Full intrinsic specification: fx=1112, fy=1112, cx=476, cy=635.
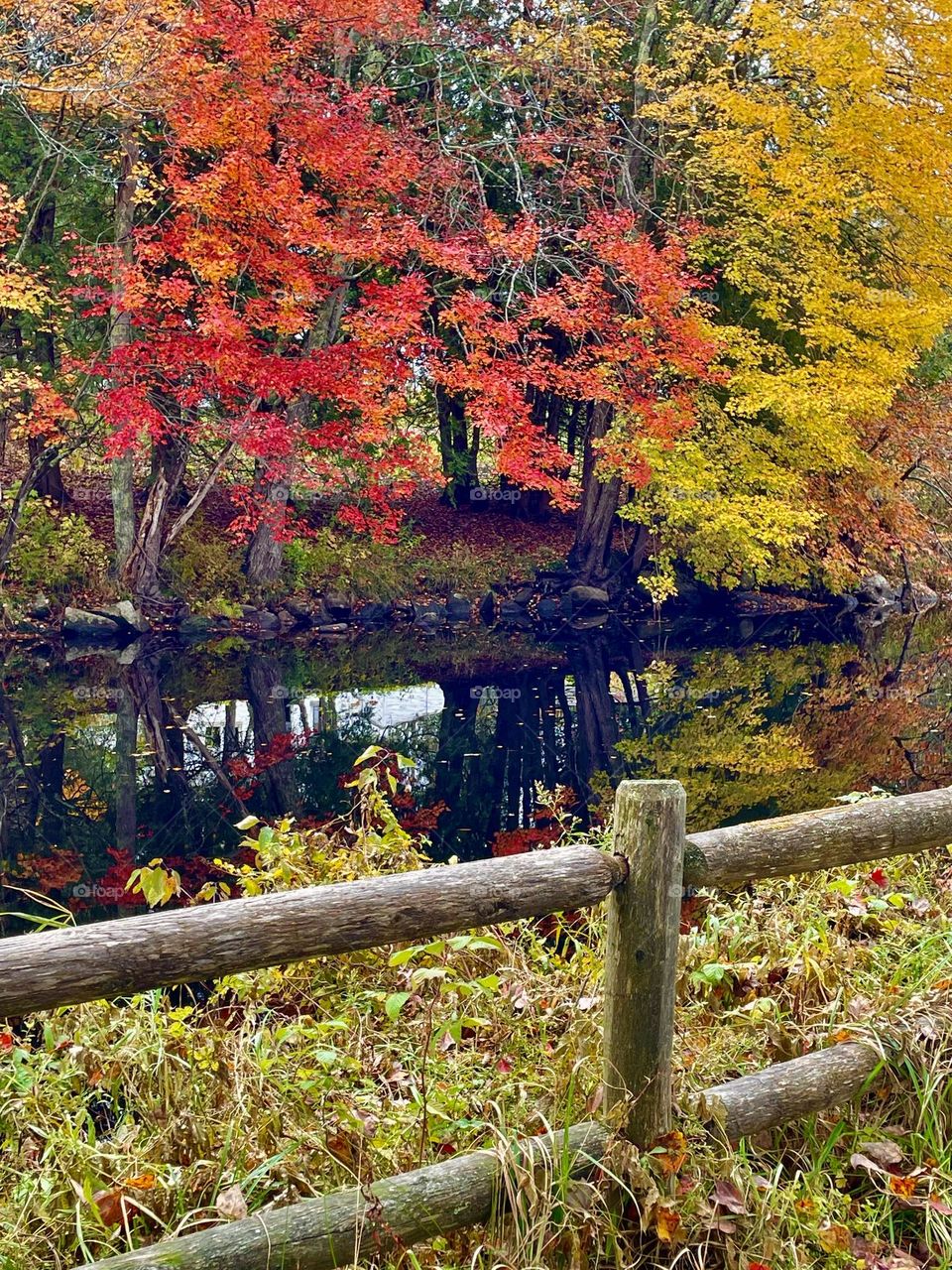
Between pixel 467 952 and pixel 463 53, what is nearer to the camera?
pixel 467 952

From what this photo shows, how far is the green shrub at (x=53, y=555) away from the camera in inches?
610

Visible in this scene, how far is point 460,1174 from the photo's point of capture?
2.35 metres

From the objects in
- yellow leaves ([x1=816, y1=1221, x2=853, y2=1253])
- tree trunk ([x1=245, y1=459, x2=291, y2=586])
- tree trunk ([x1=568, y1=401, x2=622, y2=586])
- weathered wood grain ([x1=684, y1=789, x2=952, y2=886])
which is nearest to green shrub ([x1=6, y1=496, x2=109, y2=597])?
tree trunk ([x1=245, y1=459, x2=291, y2=586])

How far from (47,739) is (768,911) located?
7997 millimetres

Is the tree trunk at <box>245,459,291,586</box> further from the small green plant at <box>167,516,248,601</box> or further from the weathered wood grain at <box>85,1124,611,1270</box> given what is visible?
the weathered wood grain at <box>85,1124,611,1270</box>

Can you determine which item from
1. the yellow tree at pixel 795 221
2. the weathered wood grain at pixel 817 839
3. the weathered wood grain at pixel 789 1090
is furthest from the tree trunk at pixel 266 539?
the weathered wood grain at pixel 789 1090

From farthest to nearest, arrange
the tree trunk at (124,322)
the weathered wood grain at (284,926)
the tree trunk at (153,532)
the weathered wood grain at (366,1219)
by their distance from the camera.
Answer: the tree trunk at (153,532) → the tree trunk at (124,322) → the weathered wood grain at (366,1219) → the weathered wood grain at (284,926)

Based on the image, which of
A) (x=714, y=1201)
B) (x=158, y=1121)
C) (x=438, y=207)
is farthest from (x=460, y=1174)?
(x=438, y=207)

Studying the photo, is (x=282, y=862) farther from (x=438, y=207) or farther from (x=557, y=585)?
(x=557, y=585)

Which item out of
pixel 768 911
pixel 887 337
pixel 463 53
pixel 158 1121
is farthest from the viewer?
pixel 887 337

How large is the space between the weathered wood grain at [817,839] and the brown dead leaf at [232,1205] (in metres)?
1.18

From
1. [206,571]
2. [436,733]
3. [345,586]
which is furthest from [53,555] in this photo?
[436,733]

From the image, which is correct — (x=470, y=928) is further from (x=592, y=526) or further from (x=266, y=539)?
(x=592, y=526)

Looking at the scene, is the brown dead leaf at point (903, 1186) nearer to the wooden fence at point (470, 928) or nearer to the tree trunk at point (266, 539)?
the wooden fence at point (470, 928)
